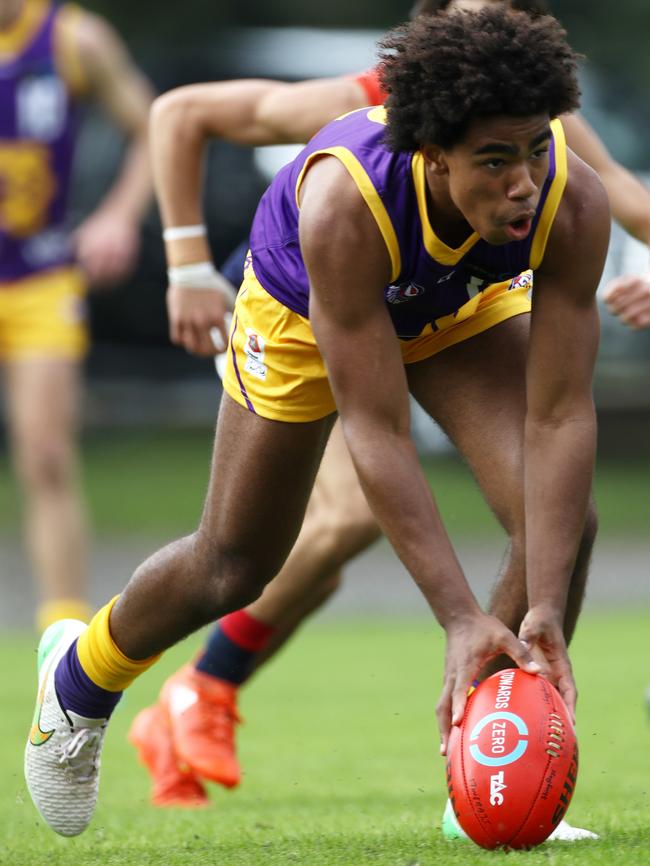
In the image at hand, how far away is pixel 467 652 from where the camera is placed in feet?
13.4

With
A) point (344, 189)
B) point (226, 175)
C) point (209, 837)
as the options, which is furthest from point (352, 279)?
point (226, 175)

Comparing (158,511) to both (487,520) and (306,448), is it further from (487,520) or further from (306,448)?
(306,448)

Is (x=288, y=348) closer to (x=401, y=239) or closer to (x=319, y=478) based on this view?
(x=401, y=239)

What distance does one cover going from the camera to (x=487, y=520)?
15.9m

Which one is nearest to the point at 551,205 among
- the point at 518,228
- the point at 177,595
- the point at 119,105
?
the point at 518,228

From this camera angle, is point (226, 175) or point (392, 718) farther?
point (226, 175)

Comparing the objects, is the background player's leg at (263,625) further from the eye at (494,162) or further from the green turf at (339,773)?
the eye at (494,162)

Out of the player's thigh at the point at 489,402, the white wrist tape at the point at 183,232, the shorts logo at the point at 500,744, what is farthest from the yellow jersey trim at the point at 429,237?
the white wrist tape at the point at 183,232

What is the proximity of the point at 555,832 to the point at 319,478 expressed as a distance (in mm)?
2156

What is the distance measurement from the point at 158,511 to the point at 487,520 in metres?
2.82

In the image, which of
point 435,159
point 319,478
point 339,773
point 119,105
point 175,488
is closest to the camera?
point 435,159

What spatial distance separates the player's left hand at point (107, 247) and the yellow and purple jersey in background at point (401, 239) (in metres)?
3.91

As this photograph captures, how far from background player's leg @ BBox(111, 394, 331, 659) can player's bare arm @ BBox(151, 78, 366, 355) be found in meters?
1.14

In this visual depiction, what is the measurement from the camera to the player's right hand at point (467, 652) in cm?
410
